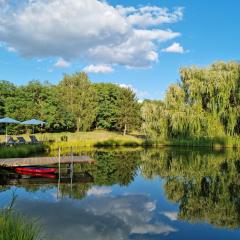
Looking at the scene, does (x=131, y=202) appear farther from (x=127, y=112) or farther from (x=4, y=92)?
(x=127, y=112)

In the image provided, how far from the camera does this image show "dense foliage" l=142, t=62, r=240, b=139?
35.8 m

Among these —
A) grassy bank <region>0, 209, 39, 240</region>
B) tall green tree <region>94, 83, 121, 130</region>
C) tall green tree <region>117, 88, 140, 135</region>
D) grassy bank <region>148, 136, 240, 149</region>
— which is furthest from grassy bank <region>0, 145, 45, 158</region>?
tall green tree <region>94, 83, 121, 130</region>

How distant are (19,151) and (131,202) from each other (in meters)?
12.9

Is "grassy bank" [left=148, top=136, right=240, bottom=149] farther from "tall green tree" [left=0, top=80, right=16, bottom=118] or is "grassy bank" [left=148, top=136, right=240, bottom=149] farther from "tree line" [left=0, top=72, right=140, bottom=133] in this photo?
"tall green tree" [left=0, top=80, right=16, bottom=118]

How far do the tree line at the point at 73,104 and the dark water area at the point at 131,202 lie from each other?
29282 mm

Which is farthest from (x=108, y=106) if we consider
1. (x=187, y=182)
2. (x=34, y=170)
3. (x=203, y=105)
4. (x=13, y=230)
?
(x=13, y=230)

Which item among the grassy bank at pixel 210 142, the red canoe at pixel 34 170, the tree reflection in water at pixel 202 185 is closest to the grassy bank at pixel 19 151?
the red canoe at pixel 34 170

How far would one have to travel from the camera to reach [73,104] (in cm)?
5619

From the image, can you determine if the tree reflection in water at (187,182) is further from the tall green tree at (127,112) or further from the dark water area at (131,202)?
the tall green tree at (127,112)

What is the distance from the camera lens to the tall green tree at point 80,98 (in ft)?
184

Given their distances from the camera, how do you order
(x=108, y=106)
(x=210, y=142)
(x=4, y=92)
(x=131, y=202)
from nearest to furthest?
(x=131, y=202) < (x=210, y=142) < (x=4, y=92) < (x=108, y=106)

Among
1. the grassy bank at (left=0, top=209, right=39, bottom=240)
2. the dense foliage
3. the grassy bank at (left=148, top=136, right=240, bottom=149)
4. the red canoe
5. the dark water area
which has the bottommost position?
the dark water area

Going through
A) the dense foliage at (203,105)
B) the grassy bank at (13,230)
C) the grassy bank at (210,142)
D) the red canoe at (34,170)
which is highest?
the dense foliage at (203,105)

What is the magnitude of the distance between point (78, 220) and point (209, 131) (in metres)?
27.1
